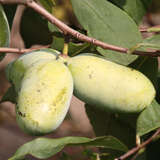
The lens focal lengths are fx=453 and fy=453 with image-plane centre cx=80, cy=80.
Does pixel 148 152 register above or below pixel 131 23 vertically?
below

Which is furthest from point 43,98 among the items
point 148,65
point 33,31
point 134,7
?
point 33,31

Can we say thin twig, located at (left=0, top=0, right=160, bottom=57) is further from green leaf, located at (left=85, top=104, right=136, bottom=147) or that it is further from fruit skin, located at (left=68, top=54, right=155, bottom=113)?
green leaf, located at (left=85, top=104, right=136, bottom=147)

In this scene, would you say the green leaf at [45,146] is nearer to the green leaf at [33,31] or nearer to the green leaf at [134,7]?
the green leaf at [134,7]

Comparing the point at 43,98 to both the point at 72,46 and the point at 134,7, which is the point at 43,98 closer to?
the point at 72,46

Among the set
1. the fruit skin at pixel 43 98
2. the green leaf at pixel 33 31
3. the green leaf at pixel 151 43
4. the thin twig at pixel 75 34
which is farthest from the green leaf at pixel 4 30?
the green leaf at pixel 33 31

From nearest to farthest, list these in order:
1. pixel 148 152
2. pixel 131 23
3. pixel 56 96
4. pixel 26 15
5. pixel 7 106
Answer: pixel 56 96, pixel 131 23, pixel 148 152, pixel 26 15, pixel 7 106

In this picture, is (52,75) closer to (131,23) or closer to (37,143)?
(37,143)

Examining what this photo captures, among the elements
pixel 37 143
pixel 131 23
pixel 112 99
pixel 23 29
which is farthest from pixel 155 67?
pixel 23 29
